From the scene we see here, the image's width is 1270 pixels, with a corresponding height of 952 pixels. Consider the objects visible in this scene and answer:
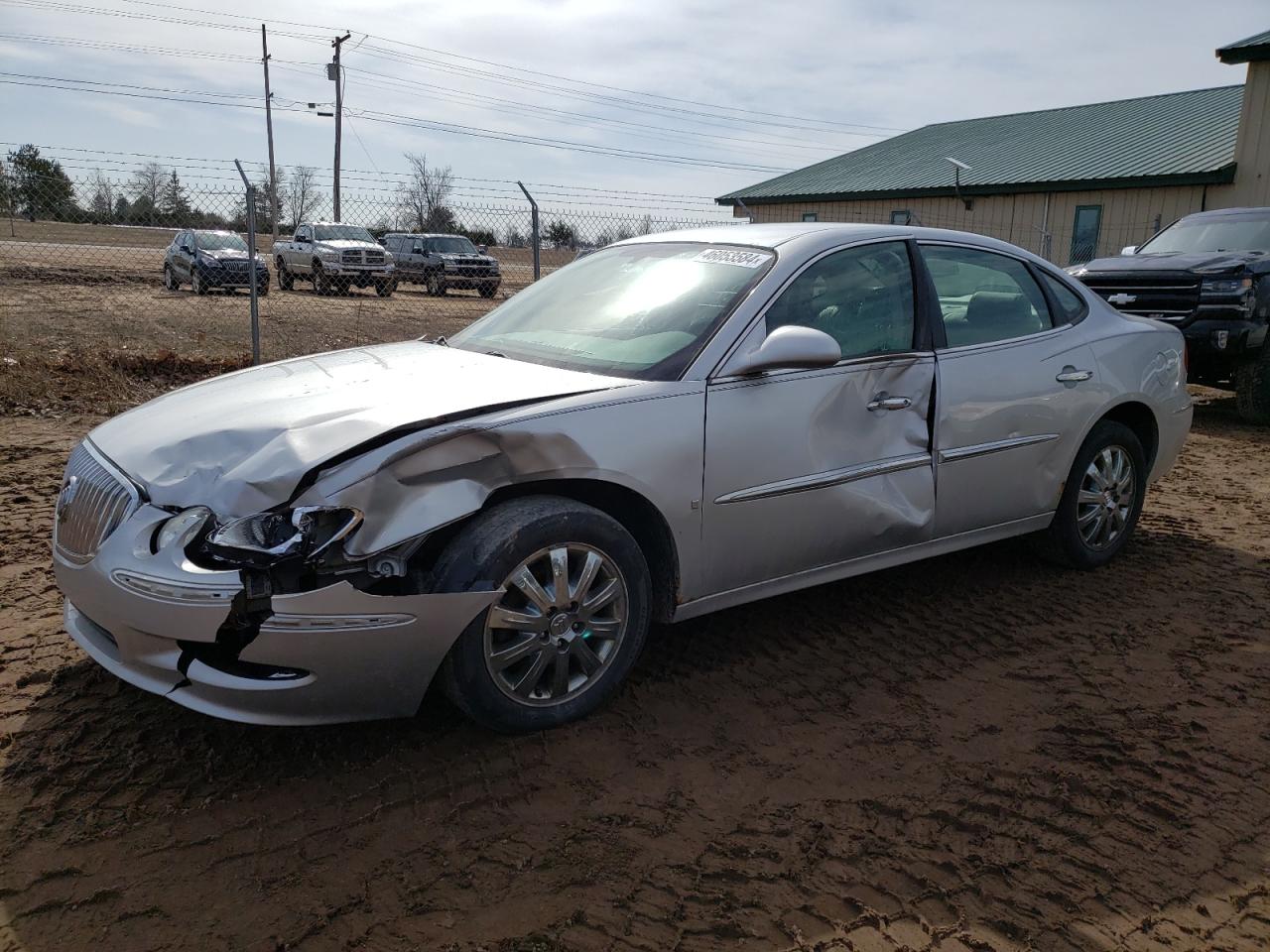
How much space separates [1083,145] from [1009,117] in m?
5.42

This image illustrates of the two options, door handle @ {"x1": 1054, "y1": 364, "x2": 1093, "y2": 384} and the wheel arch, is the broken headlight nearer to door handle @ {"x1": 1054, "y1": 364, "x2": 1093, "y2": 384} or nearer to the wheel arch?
the wheel arch

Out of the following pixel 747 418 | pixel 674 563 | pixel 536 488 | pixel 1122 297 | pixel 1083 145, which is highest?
pixel 1083 145

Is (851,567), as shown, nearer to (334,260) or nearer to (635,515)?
(635,515)

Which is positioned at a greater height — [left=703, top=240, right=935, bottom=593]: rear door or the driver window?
the driver window

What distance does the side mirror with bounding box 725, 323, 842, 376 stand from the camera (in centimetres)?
326

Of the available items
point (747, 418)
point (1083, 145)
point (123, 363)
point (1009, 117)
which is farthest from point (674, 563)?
point (1009, 117)

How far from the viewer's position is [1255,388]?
923 centimetres

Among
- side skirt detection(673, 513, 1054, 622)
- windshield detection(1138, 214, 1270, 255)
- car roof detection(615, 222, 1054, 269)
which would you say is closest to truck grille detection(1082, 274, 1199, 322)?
windshield detection(1138, 214, 1270, 255)

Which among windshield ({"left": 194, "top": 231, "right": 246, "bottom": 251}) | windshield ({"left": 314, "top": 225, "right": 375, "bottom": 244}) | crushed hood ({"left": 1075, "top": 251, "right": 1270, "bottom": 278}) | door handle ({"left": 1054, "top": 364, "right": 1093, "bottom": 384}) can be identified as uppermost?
windshield ({"left": 314, "top": 225, "right": 375, "bottom": 244})

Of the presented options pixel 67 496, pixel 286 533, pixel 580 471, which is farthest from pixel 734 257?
pixel 67 496

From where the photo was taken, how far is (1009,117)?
1186 inches

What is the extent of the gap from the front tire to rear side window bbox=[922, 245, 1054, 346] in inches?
74.2

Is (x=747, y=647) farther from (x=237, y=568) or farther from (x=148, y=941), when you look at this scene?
(x=148, y=941)

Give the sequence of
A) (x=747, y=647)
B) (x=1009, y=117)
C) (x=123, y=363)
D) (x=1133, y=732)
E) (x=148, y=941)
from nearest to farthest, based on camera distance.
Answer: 1. (x=148, y=941)
2. (x=1133, y=732)
3. (x=747, y=647)
4. (x=123, y=363)
5. (x=1009, y=117)
